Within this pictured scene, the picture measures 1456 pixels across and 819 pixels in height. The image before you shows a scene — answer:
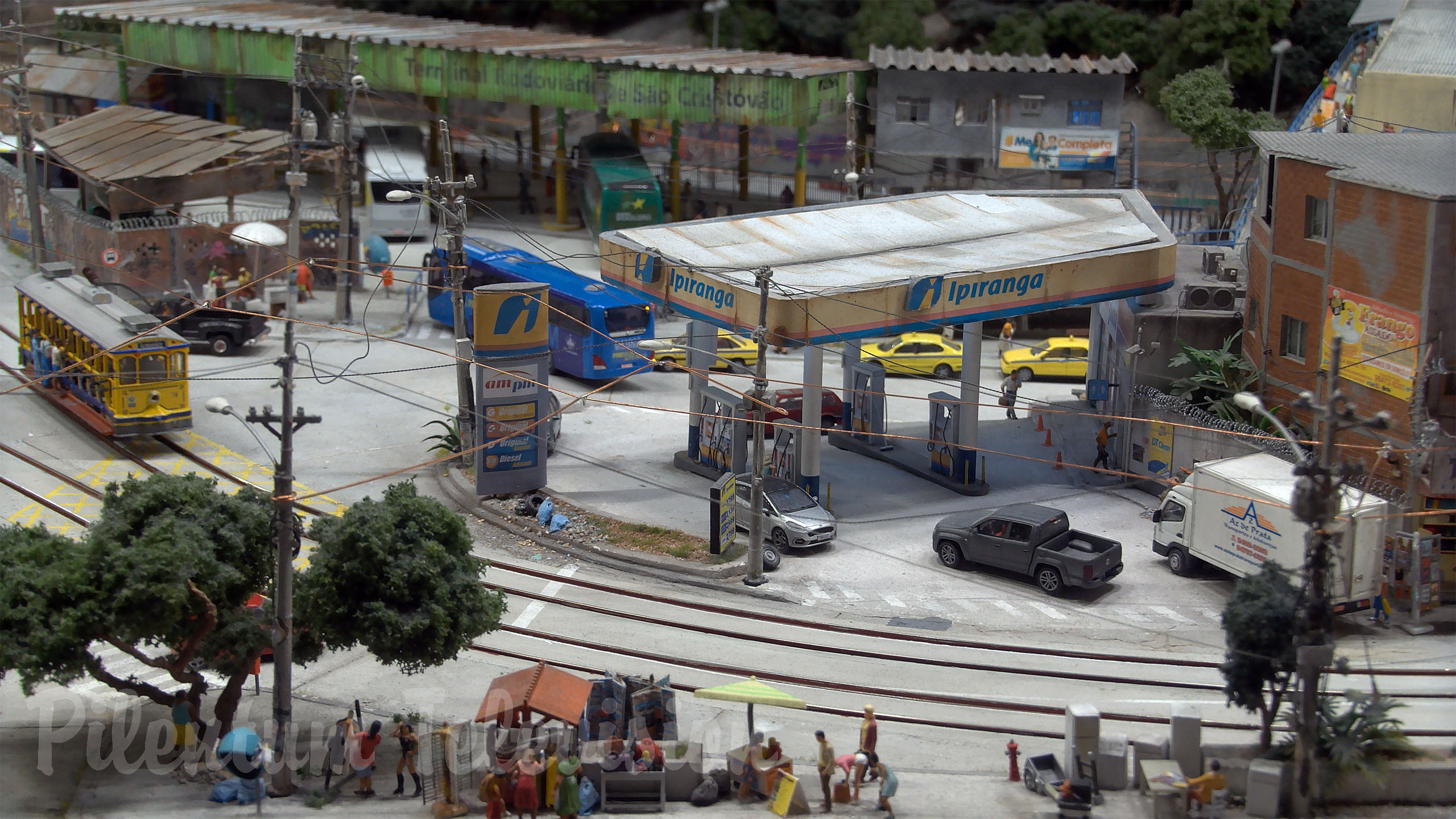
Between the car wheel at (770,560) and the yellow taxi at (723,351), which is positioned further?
the yellow taxi at (723,351)

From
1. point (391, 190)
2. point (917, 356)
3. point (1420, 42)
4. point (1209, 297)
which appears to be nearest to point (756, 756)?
point (1209, 297)

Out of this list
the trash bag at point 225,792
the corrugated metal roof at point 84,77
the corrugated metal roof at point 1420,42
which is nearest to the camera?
the trash bag at point 225,792

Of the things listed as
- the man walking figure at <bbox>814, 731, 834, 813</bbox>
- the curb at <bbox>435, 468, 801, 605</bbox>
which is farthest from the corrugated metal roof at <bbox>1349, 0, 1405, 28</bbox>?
the man walking figure at <bbox>814, 731, 834, 813</bbox>

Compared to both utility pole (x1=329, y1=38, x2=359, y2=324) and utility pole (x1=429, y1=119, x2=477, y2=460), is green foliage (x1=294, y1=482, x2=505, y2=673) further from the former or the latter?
utility pole (x1=329, y1=38, x2=359, y2=324)

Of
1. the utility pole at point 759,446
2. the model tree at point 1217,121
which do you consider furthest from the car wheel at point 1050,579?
the model tree at point 1217,121

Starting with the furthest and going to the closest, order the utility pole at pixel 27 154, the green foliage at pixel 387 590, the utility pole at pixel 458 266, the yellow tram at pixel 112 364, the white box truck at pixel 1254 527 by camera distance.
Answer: the utility pole at pixel 27 154 < the yellow tram at pixel 112 364 < the utility pole at pixel 458 266 < the white box truck at pixel 1254 527 < the green foliage at pixel 387 590

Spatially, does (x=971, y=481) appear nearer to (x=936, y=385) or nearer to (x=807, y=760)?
(x=936, y=385)

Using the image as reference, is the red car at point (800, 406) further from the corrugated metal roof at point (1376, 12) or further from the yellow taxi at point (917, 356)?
the corrugated metal roof at point (1376, 12)
